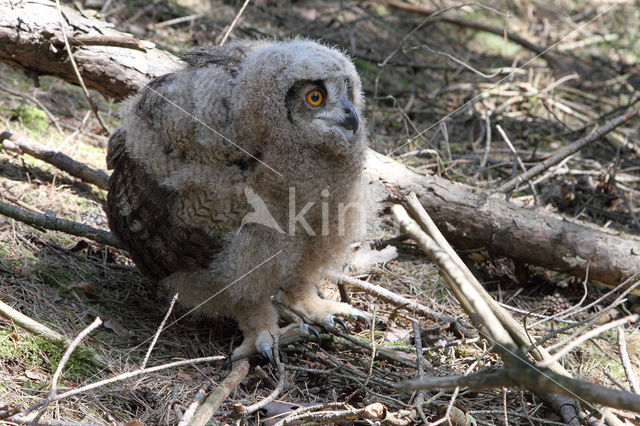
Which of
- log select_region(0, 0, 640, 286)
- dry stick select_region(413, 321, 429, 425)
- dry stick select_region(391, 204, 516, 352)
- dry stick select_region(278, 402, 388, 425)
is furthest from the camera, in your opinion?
log select_region(0, 0, 640, 286)

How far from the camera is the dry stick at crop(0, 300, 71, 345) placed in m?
2.89

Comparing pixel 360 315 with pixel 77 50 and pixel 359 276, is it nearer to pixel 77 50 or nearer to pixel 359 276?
pixel 359 276

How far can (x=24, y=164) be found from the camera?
16.3 feet

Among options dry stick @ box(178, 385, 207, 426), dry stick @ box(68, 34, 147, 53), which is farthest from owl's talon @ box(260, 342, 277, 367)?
dry stick @ box(68, 34, 147, 53)

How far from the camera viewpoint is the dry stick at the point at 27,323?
2.89 meters

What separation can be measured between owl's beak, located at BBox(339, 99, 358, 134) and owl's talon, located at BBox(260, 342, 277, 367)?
1.51 meters

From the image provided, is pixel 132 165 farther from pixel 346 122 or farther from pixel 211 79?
pixel 346 122

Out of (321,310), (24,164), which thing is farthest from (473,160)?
(24,164)

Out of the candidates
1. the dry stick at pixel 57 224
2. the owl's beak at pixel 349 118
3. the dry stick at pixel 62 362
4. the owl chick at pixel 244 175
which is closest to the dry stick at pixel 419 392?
the owl chick at pixel 244 175

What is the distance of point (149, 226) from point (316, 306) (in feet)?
4.44

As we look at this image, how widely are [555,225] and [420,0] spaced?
21.7 ft

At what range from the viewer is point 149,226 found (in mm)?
3648

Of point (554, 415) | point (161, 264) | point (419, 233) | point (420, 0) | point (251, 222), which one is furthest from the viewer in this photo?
point (420, 0)

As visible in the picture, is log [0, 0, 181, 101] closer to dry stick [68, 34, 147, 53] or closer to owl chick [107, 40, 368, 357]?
dry stick [68, 34, 147, 53]
